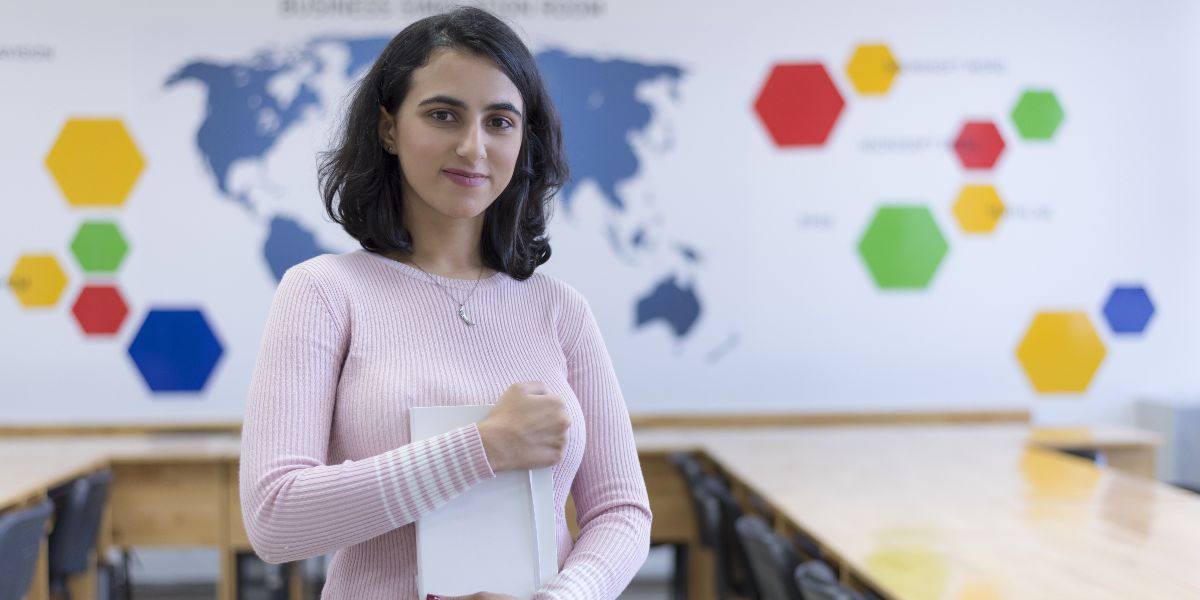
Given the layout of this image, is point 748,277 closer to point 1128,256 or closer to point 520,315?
point 1128,256

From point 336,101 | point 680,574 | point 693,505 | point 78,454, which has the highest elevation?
point 336,101

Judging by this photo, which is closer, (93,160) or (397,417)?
(397,417)

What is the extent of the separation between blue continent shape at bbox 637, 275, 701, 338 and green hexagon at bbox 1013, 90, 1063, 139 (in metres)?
1.60

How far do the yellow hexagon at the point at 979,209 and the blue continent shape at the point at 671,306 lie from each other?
1214 mm

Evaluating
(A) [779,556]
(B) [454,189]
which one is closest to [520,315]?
(B) [454,189]

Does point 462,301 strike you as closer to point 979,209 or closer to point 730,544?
point 730,544

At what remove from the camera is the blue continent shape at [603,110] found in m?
4.56

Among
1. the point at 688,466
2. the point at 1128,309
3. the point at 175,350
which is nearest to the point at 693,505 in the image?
the point at 688,466

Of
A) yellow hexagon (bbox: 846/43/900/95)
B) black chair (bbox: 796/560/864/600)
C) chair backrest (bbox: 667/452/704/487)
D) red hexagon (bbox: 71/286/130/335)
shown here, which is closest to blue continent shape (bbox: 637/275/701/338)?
chair backrest (bbox: 667/452/704/487)

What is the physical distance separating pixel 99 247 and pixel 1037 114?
3.96 m

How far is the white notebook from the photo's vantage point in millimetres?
1108

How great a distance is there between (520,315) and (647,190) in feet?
11.0

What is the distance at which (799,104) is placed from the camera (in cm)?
461

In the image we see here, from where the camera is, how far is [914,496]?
9.40ft
